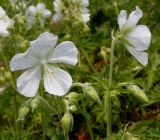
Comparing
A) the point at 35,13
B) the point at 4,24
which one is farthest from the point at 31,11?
the point at 4,24

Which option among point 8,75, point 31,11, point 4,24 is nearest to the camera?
point 8,75

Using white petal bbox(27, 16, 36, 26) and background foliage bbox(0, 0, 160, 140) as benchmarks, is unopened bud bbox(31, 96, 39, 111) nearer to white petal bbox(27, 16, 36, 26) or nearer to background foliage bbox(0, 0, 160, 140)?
background foliage bbox(0, 0, 160, 140)

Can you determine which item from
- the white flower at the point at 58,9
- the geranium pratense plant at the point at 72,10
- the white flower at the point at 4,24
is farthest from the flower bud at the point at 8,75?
the white flower at the point at 58,9

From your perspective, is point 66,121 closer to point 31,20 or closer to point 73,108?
point 73,108

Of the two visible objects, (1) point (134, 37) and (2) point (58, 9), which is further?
(2) point (58, 9)

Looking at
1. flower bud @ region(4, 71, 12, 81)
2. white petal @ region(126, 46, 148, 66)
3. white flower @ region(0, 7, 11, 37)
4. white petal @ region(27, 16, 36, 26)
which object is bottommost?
flower bud @ region(4, 71, 12, 81)

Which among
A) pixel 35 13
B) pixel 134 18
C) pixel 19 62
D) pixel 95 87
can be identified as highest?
pixel 134 18

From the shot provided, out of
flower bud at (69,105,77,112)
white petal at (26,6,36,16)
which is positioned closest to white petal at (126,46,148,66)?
flower bud at (69,105,77,112)
